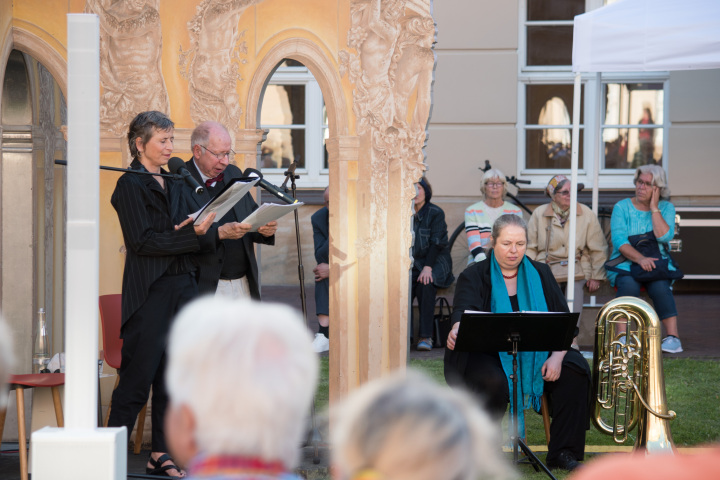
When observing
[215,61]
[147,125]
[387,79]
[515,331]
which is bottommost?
[515,331]

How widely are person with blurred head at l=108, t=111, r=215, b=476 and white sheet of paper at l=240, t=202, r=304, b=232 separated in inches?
8.4

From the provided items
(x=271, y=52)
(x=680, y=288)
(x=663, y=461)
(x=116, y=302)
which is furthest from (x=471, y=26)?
(x=663, y=461)

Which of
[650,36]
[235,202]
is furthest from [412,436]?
[650,36]

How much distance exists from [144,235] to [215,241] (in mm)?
378

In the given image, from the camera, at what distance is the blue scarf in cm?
589

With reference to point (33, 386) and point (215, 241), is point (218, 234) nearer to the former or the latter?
point (215, 241)

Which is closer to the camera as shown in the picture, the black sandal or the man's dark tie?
the black sandal

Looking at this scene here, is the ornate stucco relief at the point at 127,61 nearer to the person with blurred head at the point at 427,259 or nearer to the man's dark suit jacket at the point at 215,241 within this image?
the man's dark suit jacket at the point at 215,241

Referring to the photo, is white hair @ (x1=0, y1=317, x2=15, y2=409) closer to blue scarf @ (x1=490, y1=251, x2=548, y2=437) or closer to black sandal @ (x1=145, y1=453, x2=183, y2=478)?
black sandal @ (x1=145, y1=453, x2=183, y2=478)

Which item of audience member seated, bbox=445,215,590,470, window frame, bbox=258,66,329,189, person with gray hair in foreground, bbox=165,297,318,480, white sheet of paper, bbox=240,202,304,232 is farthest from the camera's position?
window frame, bbox=258,66,329,189

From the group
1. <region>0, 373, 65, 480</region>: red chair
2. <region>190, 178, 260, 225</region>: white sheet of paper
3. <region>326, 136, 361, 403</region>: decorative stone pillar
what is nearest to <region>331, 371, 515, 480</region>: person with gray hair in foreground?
<region>190, 178, 260, 225</region>: white sheet of paper

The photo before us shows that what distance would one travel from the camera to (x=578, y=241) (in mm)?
9250

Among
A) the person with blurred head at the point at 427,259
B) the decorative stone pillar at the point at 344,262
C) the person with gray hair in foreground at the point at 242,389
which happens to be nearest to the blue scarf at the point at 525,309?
the decorative stone pillar at the point at 344,262

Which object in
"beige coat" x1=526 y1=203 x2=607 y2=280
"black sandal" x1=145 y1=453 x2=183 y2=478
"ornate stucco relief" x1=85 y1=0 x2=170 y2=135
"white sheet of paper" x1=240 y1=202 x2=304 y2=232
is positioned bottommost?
"black sandal" x1=145 y1=453 x2=183 y2=478
